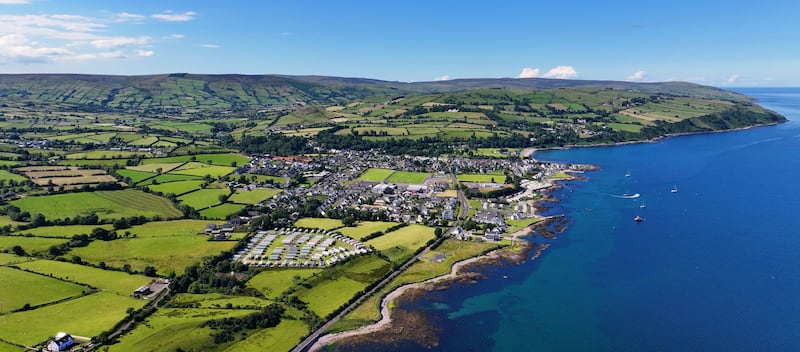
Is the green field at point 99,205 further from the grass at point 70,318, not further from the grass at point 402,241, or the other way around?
the grass at point 402,241

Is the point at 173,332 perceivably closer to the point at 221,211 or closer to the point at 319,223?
the point at 319,223

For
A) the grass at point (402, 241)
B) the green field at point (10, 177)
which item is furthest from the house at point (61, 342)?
the green field at point (10, 177)

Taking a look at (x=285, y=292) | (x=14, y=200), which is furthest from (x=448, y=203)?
(x=14, y=200)

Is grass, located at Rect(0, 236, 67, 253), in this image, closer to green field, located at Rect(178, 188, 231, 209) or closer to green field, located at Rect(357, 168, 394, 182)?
green field, located at Rect(178, 188, 231, 209)

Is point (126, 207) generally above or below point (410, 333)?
above

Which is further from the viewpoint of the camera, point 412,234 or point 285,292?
point 412,234

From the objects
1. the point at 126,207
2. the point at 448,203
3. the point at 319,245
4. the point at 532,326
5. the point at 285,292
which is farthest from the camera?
the point at 448,203

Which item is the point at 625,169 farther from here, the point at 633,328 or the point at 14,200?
the point at 14,200
